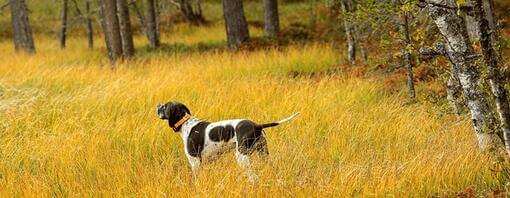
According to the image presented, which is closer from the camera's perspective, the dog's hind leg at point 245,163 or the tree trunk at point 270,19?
the dog's hind leg at point 245,163

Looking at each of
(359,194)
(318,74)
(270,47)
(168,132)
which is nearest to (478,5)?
(359,194)

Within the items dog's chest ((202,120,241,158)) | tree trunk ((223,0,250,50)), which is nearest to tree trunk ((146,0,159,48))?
tree trunk ((223,0,250,50))

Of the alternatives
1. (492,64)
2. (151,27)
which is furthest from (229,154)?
(151,27)

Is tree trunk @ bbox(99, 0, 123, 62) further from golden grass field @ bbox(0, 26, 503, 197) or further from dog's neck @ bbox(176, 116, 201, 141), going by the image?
dog's neck @ bbox(176, 116, 201, 141)

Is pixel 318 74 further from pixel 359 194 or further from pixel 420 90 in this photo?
pixel 359 194

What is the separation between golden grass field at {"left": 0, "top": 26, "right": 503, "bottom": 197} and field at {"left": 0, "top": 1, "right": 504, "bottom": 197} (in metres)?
0.02

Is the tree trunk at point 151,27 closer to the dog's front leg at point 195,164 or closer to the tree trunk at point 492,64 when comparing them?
the dog's front leg at point 195,164

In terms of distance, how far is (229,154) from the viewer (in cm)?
544

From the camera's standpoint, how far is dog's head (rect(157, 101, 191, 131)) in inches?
212

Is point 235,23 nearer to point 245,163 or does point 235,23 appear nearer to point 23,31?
point 23,31

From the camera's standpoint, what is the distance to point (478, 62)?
4238 millimetres

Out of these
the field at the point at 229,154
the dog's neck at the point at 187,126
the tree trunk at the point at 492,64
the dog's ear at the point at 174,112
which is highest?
the tree trunk at the point at 492,64

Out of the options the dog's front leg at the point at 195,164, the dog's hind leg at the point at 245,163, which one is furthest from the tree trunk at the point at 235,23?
the dog's hind leg at the point at 245,163

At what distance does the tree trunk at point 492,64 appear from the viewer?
3.72m
